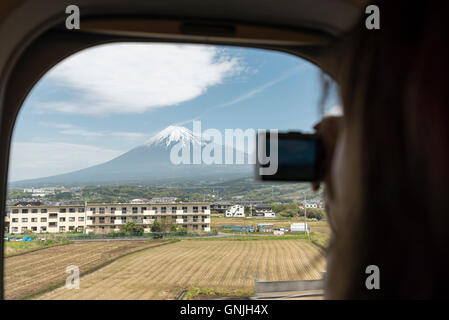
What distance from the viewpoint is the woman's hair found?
0.46 m

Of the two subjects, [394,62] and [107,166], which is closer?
[394,62]

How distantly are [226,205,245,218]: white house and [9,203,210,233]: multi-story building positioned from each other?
120mm

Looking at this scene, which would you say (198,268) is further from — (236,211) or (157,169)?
(157,169)

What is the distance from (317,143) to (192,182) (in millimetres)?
1056

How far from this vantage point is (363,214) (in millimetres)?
465

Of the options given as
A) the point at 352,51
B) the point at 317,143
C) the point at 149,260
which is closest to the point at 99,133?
the point at 149,260

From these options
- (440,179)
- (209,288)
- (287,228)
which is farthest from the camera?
(287,228)

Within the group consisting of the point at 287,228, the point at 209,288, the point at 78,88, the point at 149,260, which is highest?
the point at 78,88

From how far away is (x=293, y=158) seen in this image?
2.86 ft

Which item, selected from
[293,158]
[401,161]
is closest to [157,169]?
[293,158]

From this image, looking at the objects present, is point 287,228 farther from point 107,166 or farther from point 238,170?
point 107,166

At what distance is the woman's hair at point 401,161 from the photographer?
456 mm

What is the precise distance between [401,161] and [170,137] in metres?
1.39

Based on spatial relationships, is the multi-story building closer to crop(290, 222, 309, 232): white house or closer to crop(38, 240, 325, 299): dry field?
crop(38, 240, 325, 299): dry field
